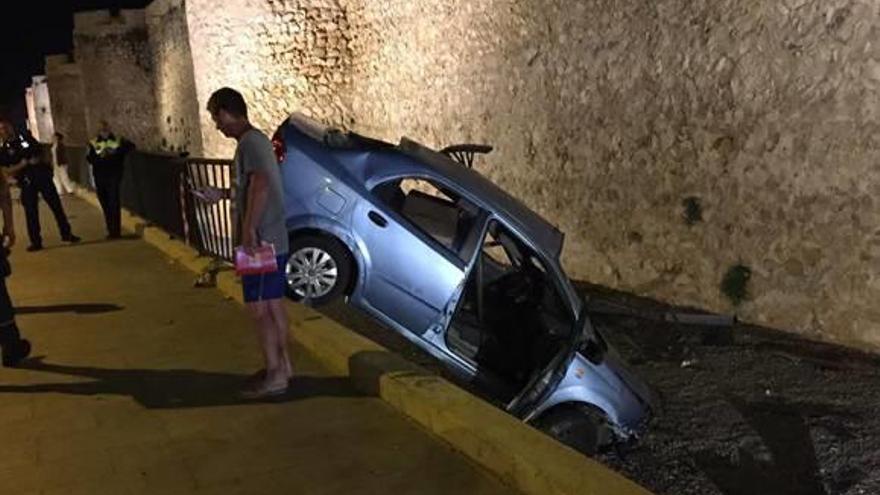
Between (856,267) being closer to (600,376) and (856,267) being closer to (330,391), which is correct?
(600,376)

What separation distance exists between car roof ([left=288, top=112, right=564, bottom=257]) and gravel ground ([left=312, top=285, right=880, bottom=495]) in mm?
1593

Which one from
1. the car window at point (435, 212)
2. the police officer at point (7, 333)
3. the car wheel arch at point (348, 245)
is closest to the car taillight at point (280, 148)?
the car wheel arch at point (348, 245)

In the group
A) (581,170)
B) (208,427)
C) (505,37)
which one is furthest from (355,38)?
(208,427)

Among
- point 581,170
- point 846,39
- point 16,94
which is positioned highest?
point 16,94

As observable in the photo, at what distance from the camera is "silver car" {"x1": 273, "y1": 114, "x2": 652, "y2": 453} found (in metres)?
5.94

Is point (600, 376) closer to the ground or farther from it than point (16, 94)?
closer to the ground

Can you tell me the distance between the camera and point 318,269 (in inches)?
262

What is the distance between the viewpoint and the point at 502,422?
13.0 ft

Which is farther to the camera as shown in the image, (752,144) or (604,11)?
(604,11)

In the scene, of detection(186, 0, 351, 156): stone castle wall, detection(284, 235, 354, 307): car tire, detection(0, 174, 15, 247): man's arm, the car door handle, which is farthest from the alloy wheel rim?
detection(186, 0, 351, 156): stone castle wall

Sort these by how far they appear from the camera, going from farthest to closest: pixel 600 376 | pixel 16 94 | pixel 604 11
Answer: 1. pixel 16 94
2. pixel 604 11
3. pixel 600 376

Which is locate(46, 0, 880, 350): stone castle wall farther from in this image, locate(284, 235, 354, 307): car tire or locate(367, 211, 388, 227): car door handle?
locate(284, 235, 354, 307): car tire

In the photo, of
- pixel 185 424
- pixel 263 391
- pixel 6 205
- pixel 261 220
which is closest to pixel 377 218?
pixel 261 220

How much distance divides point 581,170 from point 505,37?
2.45 metres
